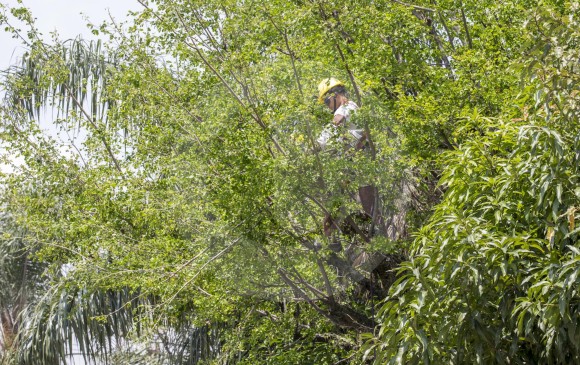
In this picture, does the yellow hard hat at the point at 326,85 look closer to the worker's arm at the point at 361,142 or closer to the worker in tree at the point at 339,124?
the worker in tree at the point at 339,124

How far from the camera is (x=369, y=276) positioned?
40.9 ft

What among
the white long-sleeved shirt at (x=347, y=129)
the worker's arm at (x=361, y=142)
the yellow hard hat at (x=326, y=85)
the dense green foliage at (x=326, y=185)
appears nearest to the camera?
the dense green foliage at (x=326, y=185)

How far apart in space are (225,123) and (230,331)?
333cm

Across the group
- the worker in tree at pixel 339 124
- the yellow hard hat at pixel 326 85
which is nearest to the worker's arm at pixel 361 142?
the worker in tree at pixel 339 124

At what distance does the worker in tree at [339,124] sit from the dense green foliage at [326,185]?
137 millimetres

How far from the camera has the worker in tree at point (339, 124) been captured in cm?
1130

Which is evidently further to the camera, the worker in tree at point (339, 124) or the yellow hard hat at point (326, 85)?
the yellow hard hat at point (326, 85)

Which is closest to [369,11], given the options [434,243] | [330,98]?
[330,98]

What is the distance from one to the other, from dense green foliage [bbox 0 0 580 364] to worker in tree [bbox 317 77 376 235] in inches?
5.4

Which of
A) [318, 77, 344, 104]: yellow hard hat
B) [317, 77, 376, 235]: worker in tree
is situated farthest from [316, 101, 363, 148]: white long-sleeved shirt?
[318, 77, 344, 104]: yellow hard hat

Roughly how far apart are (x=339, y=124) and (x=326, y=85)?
0.42 metres

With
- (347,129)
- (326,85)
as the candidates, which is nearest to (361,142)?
(347,129)

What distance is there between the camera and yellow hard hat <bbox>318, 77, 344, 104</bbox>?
1145 cm

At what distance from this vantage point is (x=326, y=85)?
1158 centimetres
